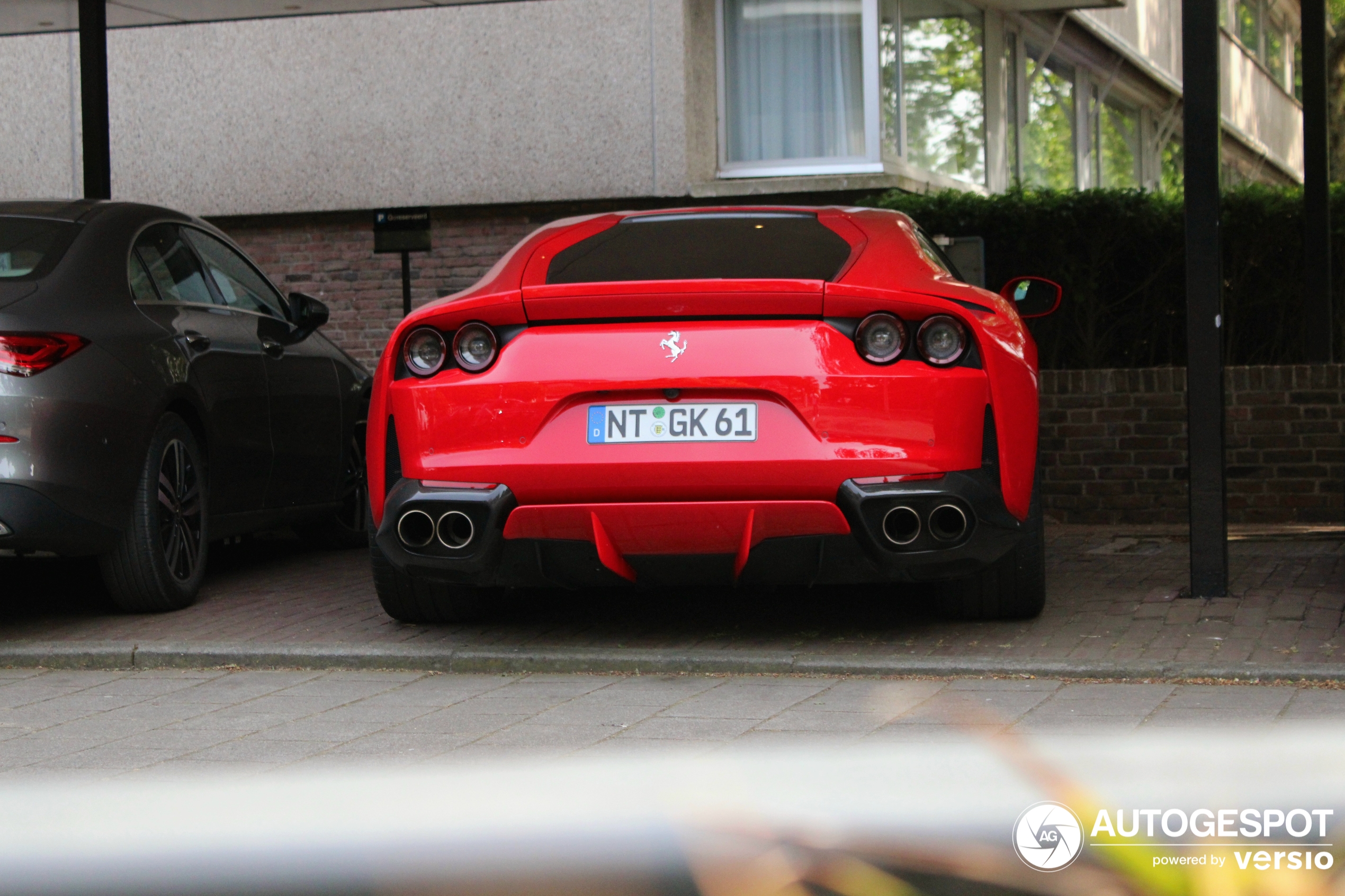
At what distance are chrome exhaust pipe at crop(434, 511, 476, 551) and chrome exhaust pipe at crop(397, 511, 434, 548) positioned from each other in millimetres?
26

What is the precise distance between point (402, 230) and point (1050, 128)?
8.78 m

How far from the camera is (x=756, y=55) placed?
1304 centimetres

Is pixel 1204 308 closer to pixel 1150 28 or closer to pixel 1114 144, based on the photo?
pixel 1114 144

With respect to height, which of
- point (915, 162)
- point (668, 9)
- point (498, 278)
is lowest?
point (498, 278)

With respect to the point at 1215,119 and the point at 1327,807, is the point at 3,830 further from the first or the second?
the point at 1215,119

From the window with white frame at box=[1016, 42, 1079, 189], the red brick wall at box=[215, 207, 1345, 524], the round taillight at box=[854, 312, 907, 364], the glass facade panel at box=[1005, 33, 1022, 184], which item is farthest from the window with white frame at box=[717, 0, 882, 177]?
the round taillight at box=[854, 312, 907, 364]

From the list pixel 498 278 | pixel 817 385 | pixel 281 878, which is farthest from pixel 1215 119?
pixel 281 878

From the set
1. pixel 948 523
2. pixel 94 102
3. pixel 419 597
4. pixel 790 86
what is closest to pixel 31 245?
pixel 419 597

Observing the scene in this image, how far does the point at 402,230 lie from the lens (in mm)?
10602

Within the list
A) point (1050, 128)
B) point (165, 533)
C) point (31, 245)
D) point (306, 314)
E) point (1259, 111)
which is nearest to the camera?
point (31, 245)

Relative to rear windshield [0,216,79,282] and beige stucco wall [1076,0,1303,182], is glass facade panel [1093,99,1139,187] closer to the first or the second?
beige stucco wall [1076,0,1303,182]

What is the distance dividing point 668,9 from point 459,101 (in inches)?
70.2

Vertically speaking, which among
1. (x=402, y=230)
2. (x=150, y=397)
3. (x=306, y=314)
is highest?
(x=402, y=230)

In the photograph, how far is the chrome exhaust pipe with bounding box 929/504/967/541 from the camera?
4941 mm
